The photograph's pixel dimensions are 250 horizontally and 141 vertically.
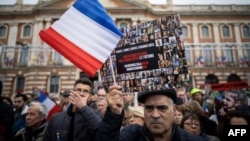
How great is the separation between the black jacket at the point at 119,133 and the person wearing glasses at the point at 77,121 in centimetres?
55

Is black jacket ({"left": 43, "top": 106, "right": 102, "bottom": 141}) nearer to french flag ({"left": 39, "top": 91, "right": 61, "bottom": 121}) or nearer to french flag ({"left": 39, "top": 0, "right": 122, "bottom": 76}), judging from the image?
french flag ({"left": 39, "top": 0, "right": 122, "bottom": 76})

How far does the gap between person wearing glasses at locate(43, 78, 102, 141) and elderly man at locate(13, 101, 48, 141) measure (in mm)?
601

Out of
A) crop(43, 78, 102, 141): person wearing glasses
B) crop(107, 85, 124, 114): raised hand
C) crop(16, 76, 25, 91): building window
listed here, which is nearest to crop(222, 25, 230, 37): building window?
crop(16, 76, 25, 91): building window

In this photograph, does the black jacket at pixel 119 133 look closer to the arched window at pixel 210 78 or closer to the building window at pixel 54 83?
the building window at pixel 54 83

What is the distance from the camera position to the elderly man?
11.3 feet

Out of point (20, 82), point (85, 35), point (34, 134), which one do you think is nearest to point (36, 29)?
point (20, 82)

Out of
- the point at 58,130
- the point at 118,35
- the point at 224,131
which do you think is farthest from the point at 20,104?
the point at 224,131

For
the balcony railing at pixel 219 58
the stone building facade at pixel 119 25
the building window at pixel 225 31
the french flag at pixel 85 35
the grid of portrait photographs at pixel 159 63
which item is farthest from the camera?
the building window at pixel 225 31

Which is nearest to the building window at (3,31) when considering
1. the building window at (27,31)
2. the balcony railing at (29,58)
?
the building window at (27,31)

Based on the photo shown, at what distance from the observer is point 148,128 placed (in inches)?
82.0

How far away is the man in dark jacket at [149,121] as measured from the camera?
1927 mm

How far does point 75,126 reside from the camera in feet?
9.15

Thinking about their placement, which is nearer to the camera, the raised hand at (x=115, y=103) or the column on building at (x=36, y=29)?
the raised hand at (x=115, y=103)

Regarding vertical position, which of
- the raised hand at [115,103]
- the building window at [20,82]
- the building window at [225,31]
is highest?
the building window at [225,31]
